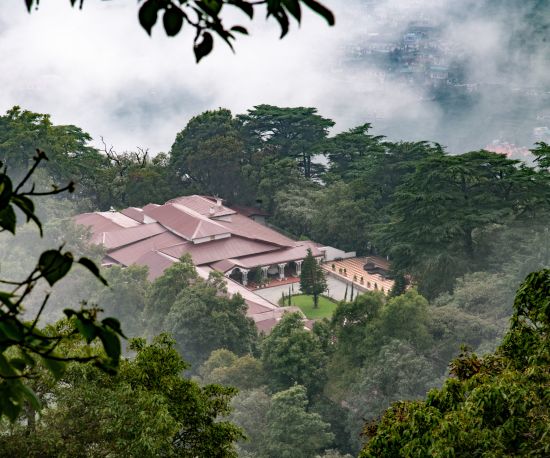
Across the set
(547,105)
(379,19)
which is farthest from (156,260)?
(379,19)

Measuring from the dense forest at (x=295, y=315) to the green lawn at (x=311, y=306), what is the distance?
1839 millimetres

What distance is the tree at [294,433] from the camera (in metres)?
13.3

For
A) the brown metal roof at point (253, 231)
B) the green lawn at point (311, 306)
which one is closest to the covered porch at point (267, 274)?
the brown metal roof at point (253, 231)

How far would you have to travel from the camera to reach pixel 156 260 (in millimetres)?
22906

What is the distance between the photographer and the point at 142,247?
79.7ft

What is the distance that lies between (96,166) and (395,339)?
16.4 metres

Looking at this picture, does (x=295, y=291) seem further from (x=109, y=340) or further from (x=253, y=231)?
(x=109, y=340)

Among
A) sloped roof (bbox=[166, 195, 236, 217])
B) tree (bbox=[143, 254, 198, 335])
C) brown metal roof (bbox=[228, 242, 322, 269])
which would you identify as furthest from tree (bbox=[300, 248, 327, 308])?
sloped roof (bbox=[166, 195, 236, 217])

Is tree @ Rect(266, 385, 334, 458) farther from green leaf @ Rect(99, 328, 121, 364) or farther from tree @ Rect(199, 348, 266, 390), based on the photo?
green leaf @ Rect(99, 328, 121, 364)

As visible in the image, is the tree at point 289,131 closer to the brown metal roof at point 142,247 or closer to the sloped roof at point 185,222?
the sloped roof at point 185,222

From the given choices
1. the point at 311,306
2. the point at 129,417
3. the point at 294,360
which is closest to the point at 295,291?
the point at 311,306

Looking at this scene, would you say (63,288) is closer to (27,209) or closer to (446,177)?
(446,177)

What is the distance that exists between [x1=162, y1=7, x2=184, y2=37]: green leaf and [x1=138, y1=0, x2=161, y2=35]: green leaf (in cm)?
2

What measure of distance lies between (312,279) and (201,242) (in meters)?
3.47
